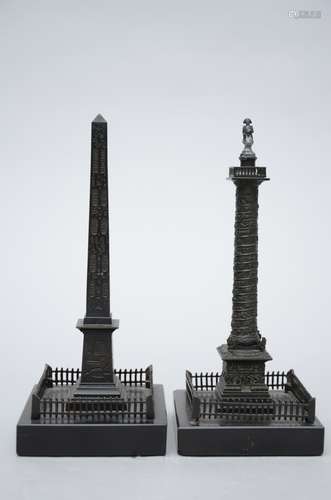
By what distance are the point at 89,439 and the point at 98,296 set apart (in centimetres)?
195

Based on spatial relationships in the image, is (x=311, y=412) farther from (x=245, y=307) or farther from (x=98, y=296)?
(x=98, y=296)

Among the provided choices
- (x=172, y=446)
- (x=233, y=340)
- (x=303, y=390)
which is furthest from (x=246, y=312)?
(x=172, y=446)

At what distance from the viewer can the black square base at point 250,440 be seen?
444 inches

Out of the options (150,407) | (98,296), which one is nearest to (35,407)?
(150,407)

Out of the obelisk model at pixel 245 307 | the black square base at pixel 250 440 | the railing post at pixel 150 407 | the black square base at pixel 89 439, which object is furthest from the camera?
the obelisk model at pixel 245 307

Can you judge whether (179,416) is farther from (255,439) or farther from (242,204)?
(242,204)

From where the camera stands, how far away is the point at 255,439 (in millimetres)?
11289

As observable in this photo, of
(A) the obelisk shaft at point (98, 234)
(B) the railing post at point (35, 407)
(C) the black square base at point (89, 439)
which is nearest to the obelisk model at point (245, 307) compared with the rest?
(C) the black square base at point (89, 439)

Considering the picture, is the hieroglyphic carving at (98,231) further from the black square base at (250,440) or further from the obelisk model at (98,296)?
the black square base at (250,440)

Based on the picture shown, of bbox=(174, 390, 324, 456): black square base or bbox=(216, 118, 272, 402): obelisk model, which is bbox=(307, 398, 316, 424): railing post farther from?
bbox=(216, 118, 272, 402): obelisk model

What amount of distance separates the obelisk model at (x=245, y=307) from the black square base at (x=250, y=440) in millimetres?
691

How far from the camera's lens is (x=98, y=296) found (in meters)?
11.8
